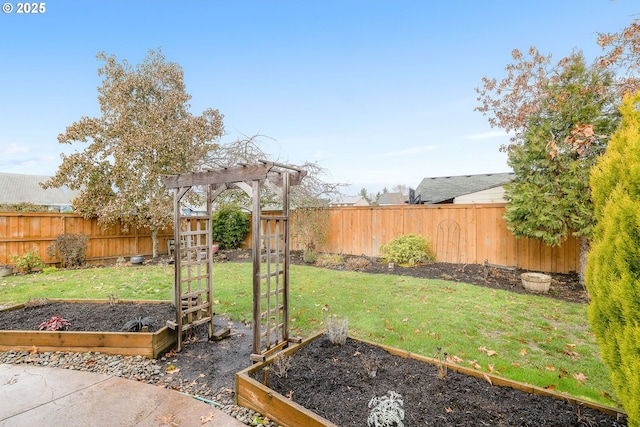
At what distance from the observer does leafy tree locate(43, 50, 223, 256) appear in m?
9.14

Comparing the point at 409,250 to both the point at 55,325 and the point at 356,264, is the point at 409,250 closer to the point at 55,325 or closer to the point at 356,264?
the point at 356,264

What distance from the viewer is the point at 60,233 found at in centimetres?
872

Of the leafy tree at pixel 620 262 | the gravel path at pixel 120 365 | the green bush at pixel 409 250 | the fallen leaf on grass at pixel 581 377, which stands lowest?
the gravel path at pixel 120 365

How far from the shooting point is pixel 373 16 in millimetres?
6711

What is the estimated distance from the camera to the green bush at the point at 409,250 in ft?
26.3

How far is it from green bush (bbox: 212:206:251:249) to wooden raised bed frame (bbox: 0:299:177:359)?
8.10 m

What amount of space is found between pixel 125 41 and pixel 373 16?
6.28 metres

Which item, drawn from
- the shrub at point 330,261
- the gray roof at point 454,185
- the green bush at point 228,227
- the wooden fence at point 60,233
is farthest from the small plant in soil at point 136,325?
the gray roof at point 454,185

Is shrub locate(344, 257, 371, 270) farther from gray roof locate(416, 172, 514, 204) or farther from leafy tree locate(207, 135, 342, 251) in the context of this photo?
gray roof locate(416, 172, 514, 204)

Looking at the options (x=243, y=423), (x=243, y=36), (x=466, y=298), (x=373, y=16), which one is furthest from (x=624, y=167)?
(x=243, y=36)

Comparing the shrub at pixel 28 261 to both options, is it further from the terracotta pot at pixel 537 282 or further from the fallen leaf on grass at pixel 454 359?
the terracotta pot at pixel 537 282

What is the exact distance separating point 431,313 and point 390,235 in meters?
5.00

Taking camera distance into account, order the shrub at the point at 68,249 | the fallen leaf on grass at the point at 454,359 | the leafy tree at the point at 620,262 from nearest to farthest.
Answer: the leafy tree at the point at 620,262, the fallen leaf on grass at the point at 454,359, the shrub at the point at 68,249

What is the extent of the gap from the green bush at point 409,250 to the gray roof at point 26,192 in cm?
2047
